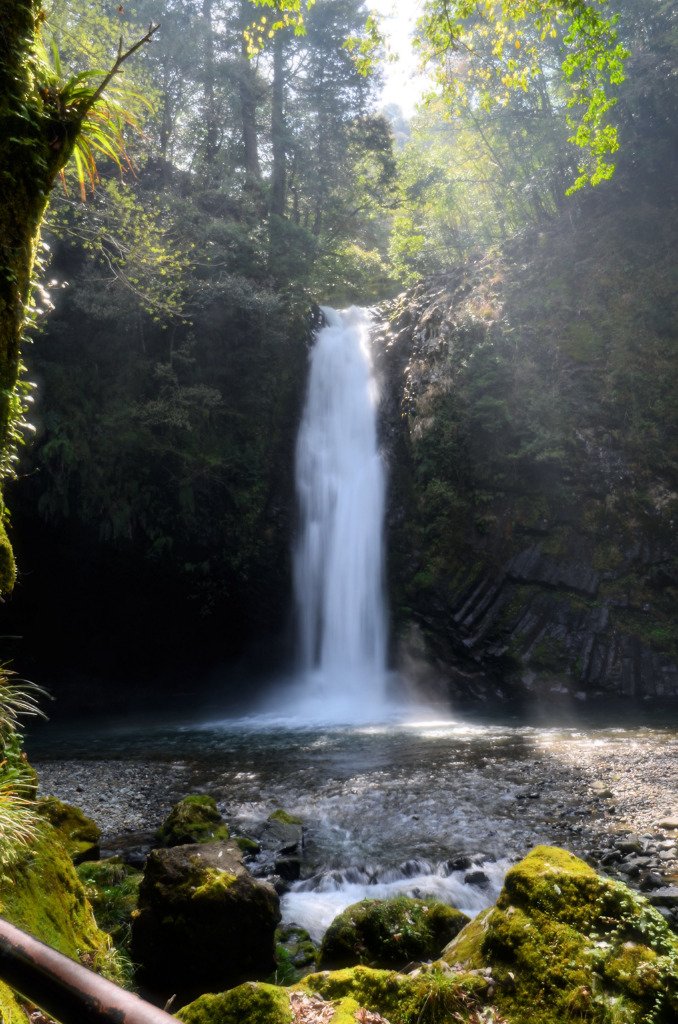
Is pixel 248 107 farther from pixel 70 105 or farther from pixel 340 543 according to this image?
pixel 70 105

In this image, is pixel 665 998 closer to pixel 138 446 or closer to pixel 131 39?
pixel 138 446

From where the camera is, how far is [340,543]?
1631 cm

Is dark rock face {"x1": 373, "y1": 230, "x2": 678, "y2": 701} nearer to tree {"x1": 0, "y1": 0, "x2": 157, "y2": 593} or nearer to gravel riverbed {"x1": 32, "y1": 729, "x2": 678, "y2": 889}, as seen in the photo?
gravel riverbed {"x1": 32, "y1": 729, "x2": 678, "y2": 889}

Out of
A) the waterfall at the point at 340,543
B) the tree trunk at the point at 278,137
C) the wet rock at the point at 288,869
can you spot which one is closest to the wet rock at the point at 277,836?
the wet rock at the point at 288,869

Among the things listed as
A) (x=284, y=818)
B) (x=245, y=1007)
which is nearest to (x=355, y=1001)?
(x=245, y=1007)

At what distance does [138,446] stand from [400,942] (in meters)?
13.8

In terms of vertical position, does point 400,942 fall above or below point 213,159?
below

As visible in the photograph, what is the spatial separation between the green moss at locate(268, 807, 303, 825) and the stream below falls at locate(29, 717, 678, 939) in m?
0.16

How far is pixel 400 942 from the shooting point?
13.5 ft

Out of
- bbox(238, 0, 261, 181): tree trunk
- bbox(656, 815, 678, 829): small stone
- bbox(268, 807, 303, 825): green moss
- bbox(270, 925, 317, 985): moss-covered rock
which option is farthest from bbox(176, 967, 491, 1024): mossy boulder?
bbox(238, 0, 261, 181): tree trunk

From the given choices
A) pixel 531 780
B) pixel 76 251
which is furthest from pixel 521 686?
pixel 76 251

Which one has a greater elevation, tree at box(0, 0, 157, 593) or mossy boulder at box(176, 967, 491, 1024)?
tree at box(0, 0, 157, 593)

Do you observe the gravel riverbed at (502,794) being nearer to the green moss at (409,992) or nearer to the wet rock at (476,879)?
the wet rock at (476,879)

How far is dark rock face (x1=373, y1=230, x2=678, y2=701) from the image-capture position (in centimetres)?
1305
